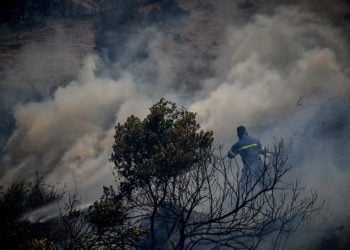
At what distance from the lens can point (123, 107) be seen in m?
17.3

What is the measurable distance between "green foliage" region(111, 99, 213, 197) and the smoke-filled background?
4093 millimetres

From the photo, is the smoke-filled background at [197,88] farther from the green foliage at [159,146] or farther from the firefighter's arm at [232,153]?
the green foliage at [159,146]

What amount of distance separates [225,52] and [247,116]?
26.6 ft

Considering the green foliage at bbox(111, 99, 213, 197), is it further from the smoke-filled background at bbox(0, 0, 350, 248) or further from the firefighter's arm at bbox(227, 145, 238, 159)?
the smoke-filled background at bbox(0, 0, 350, 248)

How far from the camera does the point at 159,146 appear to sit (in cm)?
722

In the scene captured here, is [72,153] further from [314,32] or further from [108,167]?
[314,32]

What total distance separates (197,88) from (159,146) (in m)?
12.4

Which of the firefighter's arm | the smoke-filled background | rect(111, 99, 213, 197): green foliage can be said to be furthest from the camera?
the smoke-filled background

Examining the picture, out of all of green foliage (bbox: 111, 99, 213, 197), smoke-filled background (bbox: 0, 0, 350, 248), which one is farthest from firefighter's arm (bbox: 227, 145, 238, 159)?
smoke-filled background (bbox: 0, 0, 350, 248)

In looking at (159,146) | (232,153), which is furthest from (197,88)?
(159,146)

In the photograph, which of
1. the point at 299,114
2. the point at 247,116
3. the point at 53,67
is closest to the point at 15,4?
the point at 53,67

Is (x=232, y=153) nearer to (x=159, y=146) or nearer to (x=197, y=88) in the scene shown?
(x=159, y=146)

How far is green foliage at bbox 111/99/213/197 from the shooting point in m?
6.83

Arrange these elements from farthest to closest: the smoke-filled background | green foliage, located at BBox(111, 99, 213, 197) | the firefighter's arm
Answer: the smoke-filled background < the firefighter's arm < green foliage, located at BBox(111, 99, 213, 197)
